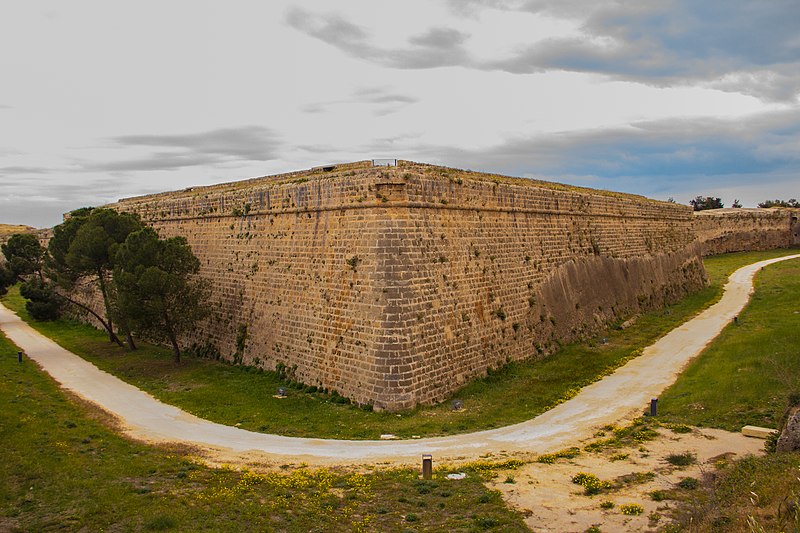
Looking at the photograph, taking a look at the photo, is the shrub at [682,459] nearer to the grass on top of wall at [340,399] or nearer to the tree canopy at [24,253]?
the grass on top of wall at [340,399]

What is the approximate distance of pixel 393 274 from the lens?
573 inches

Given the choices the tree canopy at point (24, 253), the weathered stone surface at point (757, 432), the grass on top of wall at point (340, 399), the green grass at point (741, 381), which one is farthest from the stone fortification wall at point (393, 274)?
the tree canopy at point (24, 253)

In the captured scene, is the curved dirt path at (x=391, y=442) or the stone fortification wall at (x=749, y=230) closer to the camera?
the curved dirt path at (x=391, y=442)

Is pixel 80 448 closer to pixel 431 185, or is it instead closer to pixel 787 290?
pixel 431 185

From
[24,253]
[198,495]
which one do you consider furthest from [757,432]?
[24,253]

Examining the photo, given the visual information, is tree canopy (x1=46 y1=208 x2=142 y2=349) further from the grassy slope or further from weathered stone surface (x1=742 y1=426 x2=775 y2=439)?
weathered stone surface (x1=742 y1=426 x2=775 y2=439)

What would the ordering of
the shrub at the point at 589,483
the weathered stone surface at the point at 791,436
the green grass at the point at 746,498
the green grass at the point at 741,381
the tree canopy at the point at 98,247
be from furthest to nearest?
1. the tree canopy at the point at 98,247
2. the green grass at the point at 741,381
3. the shrub at the point at 589,483
4. the weathered stone surface at the point at 791,436
5. the green grass at the point at 746,498

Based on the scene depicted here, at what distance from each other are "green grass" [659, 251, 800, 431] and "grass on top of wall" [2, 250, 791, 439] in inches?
110

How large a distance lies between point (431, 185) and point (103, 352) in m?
16.4

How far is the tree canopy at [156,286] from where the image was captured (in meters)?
18.7

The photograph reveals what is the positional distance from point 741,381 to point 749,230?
43.7m

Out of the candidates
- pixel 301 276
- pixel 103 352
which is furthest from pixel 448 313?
pixel 103 352

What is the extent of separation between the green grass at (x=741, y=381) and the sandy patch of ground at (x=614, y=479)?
118 centimetres

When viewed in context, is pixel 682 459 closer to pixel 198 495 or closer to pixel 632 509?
pixel 632 509
